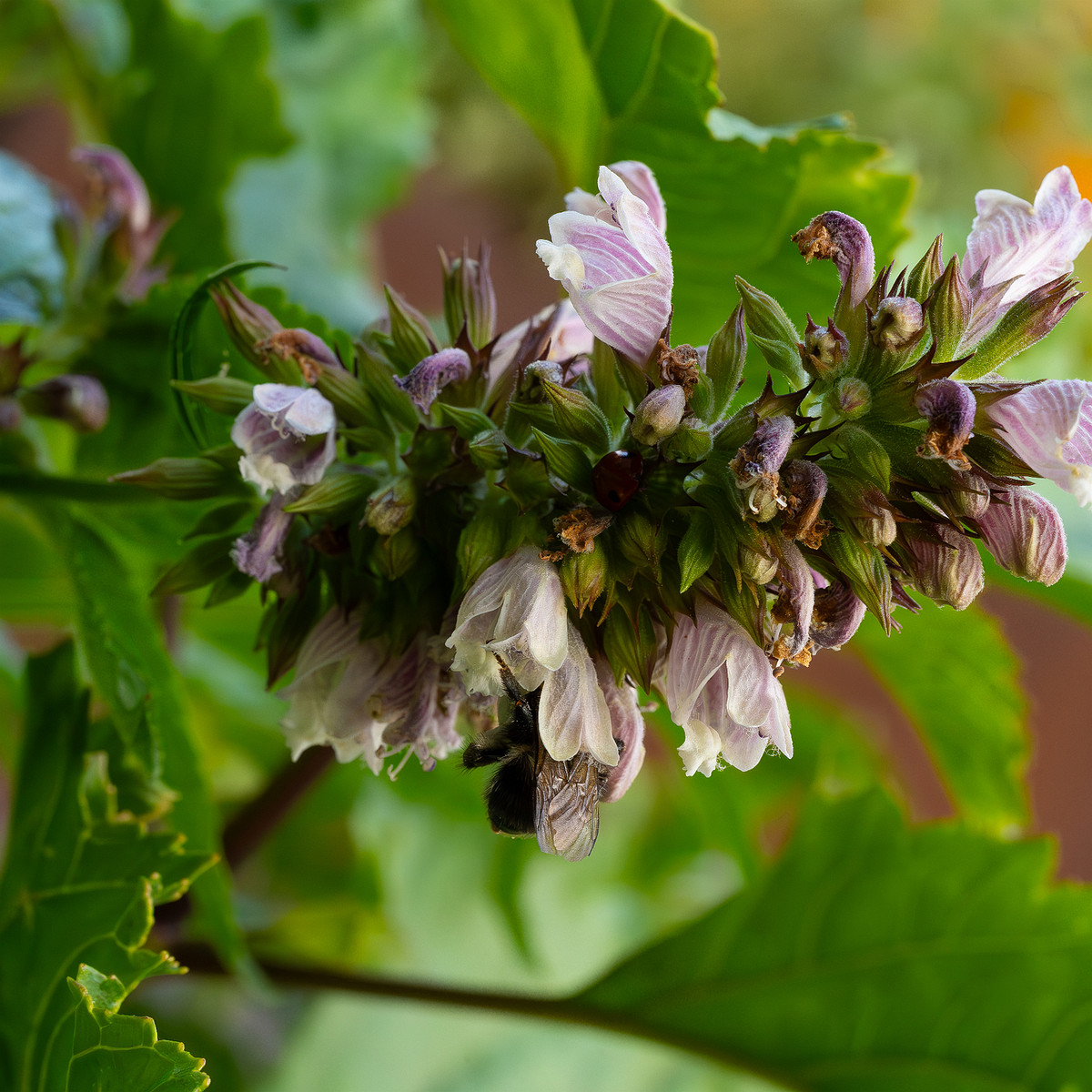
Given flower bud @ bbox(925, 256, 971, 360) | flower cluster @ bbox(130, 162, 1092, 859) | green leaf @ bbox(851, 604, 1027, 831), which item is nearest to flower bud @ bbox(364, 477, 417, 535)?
flower cluster @ bbox(130, 162, 1092, 859)

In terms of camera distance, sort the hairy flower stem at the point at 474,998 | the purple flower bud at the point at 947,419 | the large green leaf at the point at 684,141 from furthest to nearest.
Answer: the hairy flower stem at the point at 474,998, the large green leaf at the point at 684,141, the purple flower bud at the point at 947,419

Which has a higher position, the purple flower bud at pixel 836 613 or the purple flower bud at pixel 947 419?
the purple flower bud at pixel 947 419

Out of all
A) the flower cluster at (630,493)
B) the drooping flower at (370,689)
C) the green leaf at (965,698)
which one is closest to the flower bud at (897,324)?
the flower cluster at (630,493)

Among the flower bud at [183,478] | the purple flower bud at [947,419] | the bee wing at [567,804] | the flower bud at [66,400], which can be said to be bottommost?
the flower bud at [66,400]

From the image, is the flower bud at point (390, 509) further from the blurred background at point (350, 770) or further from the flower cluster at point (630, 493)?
the blurred background at point (350, 770)

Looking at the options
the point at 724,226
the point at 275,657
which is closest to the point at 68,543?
the point at 275,657

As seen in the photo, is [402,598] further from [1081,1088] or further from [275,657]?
[1081,1088]

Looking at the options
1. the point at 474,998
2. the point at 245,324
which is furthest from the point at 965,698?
the point at 245,324

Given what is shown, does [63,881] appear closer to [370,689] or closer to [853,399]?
[370,689]
